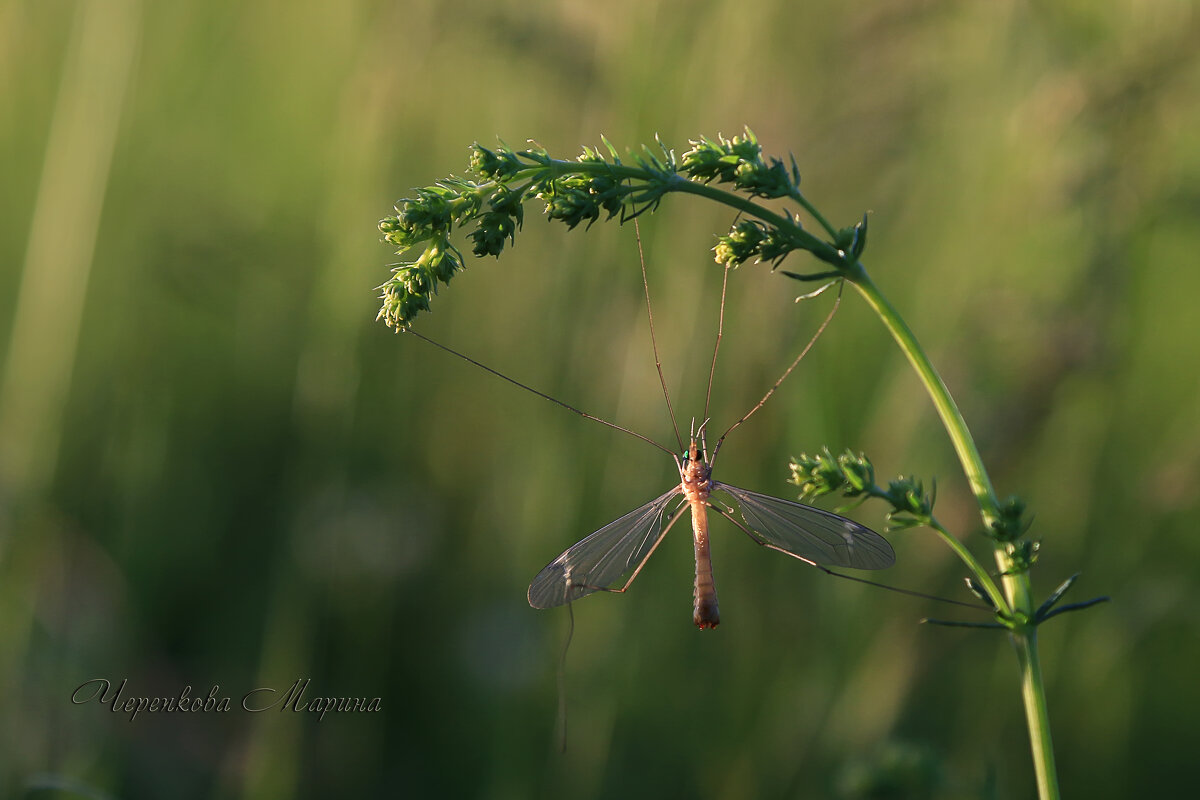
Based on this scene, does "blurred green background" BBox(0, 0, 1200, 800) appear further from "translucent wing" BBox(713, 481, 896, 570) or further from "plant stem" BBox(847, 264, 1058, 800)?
"plant stem" BBox(847, 264, 1058, 800)

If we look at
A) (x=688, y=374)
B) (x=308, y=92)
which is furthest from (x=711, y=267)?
(x=308, y=92)

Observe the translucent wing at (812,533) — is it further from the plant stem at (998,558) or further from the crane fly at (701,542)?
the plant stem at (998,558)

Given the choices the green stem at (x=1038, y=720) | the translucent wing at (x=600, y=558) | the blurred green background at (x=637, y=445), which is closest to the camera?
the green stem at (x=1038, y=720)

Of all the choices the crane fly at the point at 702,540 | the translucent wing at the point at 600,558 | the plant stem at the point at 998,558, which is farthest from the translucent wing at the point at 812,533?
the plant stem at the point at 998,558

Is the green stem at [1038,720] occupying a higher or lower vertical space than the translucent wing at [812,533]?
lower

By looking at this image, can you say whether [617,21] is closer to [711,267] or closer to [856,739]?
[711,267]

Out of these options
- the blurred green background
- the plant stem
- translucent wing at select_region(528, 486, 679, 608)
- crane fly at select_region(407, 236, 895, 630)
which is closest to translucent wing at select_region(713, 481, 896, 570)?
crane fly at select_region(407, 236, 895, 630)

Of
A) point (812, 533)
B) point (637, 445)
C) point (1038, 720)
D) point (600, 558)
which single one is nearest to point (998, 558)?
point (1038, 720)
